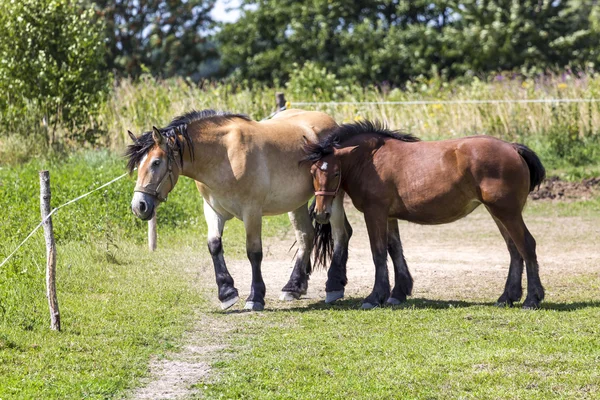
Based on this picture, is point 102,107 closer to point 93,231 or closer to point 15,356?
point 93,231

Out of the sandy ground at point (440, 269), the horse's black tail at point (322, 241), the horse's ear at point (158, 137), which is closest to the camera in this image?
the sandy ground at point (440, 269)

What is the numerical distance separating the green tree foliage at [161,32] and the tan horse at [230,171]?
29.0m

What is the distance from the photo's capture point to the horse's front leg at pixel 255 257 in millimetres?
8664

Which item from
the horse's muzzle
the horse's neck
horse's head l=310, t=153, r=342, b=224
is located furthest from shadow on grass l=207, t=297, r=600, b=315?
the horse's neck

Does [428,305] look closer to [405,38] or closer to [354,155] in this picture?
[354,155]

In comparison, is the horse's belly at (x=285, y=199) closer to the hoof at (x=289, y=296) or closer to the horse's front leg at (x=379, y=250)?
the horse's front leg at (x=379, y=250)

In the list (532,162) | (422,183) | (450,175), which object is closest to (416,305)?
(422,183)

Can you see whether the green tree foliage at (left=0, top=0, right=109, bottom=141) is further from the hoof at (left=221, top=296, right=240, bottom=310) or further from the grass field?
the hoof at (left=221, top=296, right=240, bottom=310)

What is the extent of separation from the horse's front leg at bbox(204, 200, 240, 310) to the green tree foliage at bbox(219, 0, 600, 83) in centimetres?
2128

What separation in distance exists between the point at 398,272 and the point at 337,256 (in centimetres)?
66

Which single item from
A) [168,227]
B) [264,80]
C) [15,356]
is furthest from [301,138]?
[264,80]

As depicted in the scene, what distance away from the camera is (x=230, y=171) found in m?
8.55

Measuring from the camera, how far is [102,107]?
19.6 m

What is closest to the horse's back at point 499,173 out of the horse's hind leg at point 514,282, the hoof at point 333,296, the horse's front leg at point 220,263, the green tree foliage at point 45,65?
the horse's hind leg at point 514,282
